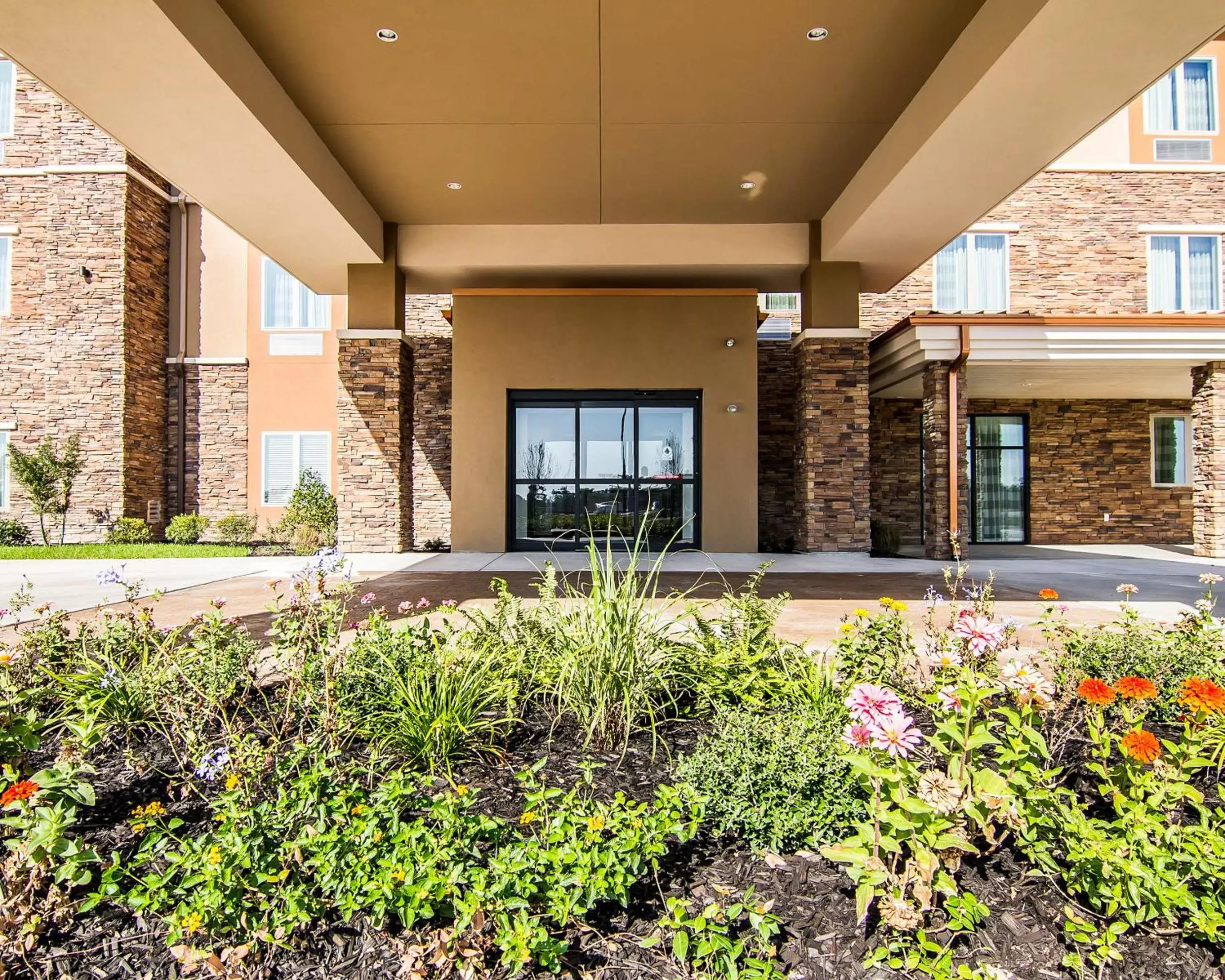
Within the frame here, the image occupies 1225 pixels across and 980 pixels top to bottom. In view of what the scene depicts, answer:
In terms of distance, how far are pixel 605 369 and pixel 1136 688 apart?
8624mm

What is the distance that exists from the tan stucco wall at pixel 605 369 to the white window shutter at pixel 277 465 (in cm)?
467

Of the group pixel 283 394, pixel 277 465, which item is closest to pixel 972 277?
pixel 283 394

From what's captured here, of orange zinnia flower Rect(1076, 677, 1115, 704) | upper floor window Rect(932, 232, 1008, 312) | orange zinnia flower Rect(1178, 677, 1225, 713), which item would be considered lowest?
orange zinnia flower Rect(1076, 677, 1115, 704)

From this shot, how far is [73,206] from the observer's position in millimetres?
12414


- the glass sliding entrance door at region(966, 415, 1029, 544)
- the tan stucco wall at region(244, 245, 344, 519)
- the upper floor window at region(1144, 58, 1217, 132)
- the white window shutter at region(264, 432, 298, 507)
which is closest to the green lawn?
the white window shutter at region(264, 432, 298, 507)

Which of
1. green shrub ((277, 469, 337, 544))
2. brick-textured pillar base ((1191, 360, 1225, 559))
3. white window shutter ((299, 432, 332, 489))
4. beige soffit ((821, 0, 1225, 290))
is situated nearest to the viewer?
beige soffit ((821, 0, 1225, 290))

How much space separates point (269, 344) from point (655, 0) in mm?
10452

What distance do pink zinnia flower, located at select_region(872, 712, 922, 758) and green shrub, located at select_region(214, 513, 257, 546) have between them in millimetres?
12741

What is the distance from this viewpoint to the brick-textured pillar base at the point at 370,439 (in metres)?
9.50

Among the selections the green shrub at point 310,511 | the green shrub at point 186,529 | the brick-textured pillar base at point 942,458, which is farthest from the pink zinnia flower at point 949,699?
the green shrub at point 186,529

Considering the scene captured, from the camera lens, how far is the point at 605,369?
32.6 feet

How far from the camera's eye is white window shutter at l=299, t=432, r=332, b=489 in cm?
1279

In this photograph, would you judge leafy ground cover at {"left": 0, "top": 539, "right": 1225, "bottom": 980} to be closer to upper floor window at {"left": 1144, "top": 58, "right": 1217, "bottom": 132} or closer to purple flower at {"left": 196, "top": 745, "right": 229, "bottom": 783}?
purple flower at {"left": 196, "top": 745, "right": 229, "bottom": 783}

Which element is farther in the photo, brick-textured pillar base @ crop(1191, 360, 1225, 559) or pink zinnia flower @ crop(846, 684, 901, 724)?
brick-textured pillar base @ crop(1191, 360, 1225, 559)
